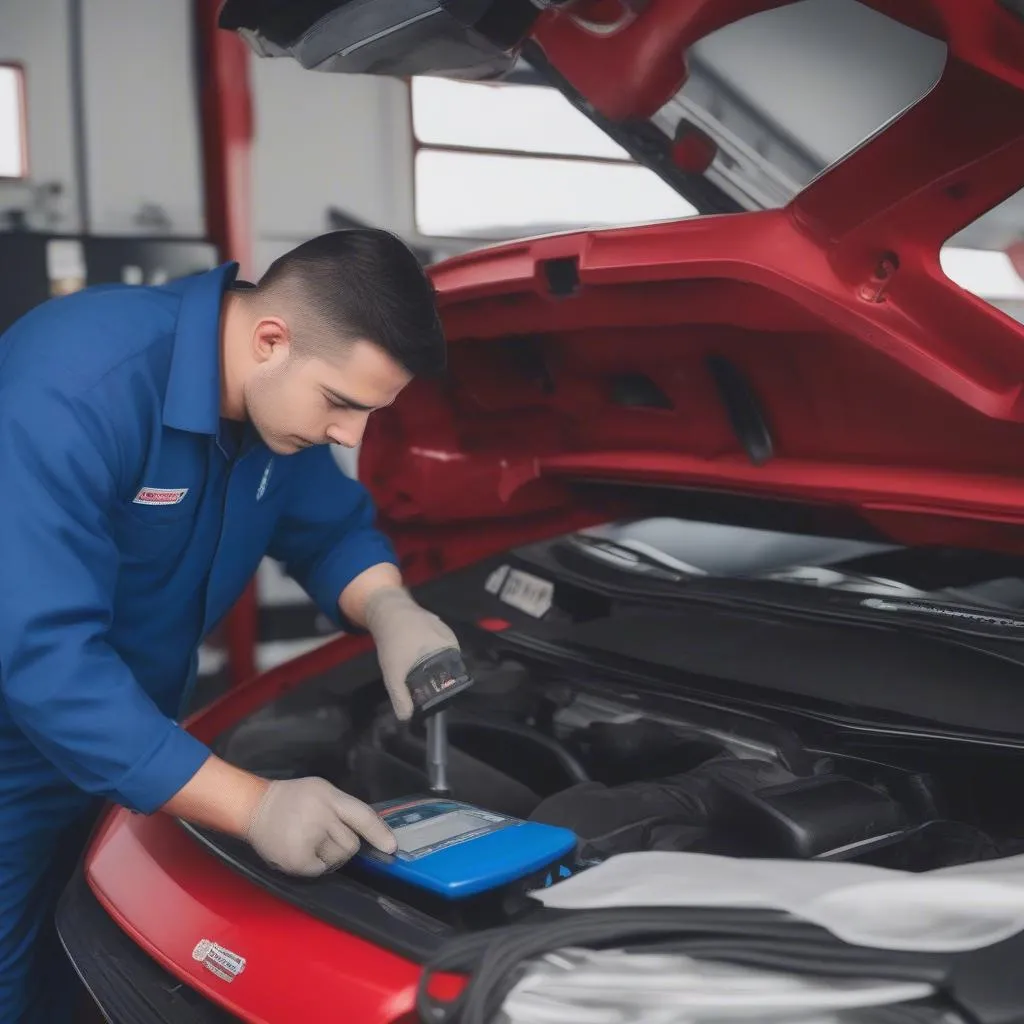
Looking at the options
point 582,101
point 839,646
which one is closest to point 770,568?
point 839,646

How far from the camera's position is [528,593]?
1.55 meters

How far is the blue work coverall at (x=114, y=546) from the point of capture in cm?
96

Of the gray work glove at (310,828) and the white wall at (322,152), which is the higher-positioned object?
the white wall at (322,152)

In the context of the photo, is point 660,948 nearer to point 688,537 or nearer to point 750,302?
point 750,302

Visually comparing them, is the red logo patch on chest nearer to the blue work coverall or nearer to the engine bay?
the blue work coverall

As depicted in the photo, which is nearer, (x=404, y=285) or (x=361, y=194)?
(x=404, y=285)

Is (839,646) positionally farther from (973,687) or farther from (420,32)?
(420,32)

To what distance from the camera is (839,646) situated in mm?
1218

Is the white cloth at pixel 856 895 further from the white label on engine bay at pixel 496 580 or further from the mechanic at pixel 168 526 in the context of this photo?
the white label on engine bay at pixel 496 580

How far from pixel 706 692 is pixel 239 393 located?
629 millimetres

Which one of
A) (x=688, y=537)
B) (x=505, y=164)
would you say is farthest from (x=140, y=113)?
(x=688, y=537)

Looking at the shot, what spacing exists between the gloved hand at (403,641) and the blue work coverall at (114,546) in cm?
12

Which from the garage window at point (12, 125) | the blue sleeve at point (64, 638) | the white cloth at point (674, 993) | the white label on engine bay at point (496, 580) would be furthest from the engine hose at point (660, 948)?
the garage window at point (12, 125)

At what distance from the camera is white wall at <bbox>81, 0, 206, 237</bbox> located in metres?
3.08
